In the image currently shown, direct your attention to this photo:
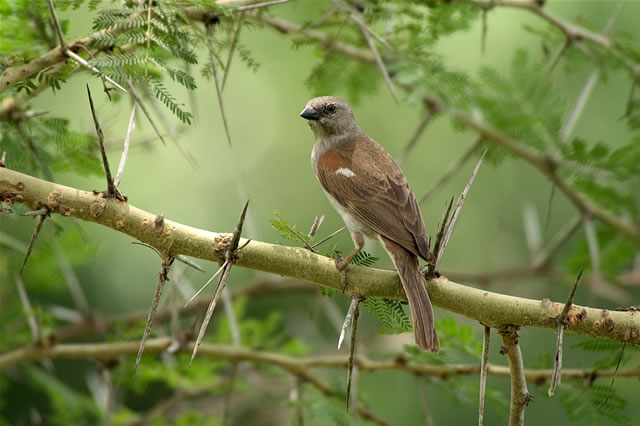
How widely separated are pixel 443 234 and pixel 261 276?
138 inches

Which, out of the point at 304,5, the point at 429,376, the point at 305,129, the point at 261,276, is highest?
the point at 305,129

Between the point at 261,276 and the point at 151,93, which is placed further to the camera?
the point at 261,276

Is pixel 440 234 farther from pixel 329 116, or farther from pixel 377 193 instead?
pixel 329 116

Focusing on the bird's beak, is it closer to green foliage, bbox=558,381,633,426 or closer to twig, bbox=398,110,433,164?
twig, bbox=398,110,433,164

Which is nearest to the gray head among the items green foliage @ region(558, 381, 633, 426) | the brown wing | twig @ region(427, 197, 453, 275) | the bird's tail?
the brown wing

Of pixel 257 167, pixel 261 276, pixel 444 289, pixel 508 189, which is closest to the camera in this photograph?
pixel 444 289

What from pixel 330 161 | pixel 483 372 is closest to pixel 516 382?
pixel 483 372

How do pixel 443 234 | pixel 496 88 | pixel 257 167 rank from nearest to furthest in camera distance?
pixel 443 234
pixel 496 88
pixel 257 167

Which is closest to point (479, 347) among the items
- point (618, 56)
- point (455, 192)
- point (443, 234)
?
point (443, 234)

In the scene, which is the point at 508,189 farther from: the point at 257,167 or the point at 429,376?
the point at 429,376

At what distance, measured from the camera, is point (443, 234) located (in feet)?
8.52

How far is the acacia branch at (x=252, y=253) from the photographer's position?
2.52 metres

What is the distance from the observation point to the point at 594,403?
3.41 m

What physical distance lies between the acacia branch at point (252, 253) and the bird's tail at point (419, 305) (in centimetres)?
24
